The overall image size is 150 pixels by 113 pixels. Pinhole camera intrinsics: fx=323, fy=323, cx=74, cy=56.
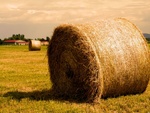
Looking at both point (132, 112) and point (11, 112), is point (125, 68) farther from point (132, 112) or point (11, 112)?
point (11, 112)

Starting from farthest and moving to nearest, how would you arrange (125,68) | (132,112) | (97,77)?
(125,68)
(97,77)
(132,112)

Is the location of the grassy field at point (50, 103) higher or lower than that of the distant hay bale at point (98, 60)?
lower

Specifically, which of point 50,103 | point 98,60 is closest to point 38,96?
point 50,103

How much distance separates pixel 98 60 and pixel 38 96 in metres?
2.14

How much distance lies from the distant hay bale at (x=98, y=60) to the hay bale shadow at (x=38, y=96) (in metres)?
0.20

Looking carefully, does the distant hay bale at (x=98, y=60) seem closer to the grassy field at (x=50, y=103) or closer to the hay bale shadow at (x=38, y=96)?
the hay bale shadow at (x=38, y=96)

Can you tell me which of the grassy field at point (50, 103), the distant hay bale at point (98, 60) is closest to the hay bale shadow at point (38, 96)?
the grassy field at point (50, 103)

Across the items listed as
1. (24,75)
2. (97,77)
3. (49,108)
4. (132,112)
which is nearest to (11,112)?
(49,108)

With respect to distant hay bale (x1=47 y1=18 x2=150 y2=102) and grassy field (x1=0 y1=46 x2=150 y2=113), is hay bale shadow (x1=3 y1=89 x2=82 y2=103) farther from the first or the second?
distant hay bale (x1=47 y1=18 x2=150 y2=102)

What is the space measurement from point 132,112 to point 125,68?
1.80 metres

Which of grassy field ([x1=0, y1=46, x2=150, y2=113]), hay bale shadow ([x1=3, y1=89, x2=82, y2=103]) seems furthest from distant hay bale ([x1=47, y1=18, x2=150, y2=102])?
grassy field ([x1=0, y1=46, x2=150, y2=113])

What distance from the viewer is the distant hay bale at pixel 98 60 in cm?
841

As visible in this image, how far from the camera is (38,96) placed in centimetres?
919

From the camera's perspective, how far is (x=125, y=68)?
902cm
